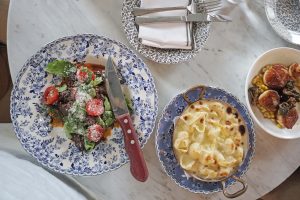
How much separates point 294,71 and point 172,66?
370mm

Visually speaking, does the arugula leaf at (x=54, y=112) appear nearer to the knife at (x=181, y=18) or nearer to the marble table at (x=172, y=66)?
the marble table at (x=172, y=66)

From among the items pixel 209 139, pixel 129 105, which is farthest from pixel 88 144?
pixel 209 139

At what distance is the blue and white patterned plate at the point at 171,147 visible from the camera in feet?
4.33

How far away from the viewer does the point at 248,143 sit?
131 centimetres

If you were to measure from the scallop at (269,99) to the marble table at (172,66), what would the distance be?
0.25 feet

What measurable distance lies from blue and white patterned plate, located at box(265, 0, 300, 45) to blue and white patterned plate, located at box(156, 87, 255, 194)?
0.83ft

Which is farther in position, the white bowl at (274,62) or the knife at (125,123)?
the white bowl at (274,62)

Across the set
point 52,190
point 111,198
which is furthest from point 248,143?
point 52,190

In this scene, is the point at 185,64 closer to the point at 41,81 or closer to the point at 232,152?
the point at 232,152

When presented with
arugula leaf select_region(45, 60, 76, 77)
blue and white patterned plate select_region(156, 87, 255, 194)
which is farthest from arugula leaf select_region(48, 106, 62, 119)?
blue and white patterned plate select_region(156, 87, 255, 194)

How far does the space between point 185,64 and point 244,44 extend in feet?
0.65

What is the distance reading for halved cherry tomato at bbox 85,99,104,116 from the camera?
4.07 ft

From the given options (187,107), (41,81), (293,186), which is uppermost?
(41,81)

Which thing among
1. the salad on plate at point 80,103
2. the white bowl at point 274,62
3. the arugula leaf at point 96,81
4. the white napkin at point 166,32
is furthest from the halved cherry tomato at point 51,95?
the white bowl at point 274,62
